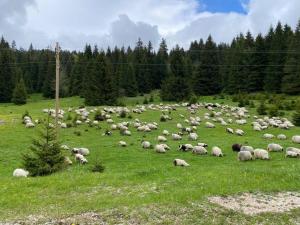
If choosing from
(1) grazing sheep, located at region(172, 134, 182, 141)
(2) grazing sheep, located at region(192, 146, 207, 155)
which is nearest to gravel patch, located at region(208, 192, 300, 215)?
(2) grazing sheep, located at region(192, 146, 207, 155)

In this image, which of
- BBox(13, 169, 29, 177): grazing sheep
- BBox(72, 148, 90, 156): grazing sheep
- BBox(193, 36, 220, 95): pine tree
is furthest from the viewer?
BBox(193, 36, 220, 95): pine tree

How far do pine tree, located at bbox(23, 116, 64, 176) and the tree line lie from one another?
56.2 metres

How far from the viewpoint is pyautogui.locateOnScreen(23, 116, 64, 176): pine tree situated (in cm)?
2127

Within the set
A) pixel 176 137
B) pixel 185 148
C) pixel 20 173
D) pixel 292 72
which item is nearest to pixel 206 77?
pixel 292 72

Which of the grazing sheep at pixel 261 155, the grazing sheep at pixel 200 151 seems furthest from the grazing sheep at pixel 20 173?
the grazing sheep at pixel 261 155

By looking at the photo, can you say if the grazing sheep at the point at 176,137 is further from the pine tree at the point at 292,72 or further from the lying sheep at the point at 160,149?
the pine tree at the point at 292,72

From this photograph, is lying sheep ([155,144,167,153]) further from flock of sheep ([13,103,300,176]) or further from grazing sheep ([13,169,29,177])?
grazing sheep ([13,169,29,177])

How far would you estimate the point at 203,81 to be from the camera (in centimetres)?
9562

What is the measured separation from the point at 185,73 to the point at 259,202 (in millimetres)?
73060

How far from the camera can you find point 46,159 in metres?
21.7

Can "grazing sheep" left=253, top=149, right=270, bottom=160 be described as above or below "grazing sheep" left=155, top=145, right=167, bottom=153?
above

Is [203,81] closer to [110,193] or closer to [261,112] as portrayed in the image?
[261,112]

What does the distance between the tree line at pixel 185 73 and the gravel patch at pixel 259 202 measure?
64.2 m

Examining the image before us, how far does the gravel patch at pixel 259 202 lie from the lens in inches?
536
